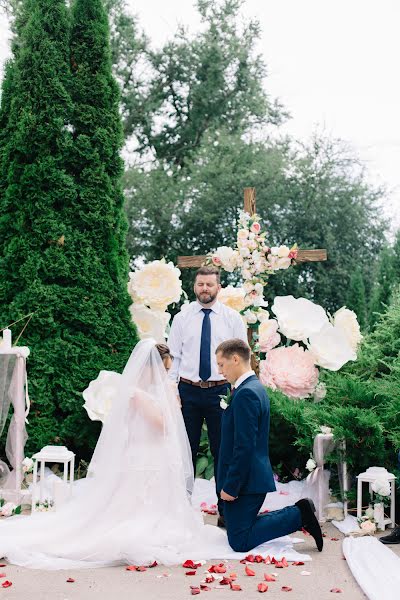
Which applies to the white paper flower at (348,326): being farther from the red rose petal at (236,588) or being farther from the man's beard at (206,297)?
the red rose petal at (236,588)

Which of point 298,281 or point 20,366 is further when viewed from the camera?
point 298,281

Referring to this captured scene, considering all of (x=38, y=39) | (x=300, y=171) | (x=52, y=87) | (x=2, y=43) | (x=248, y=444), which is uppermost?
(x=2, y=43)

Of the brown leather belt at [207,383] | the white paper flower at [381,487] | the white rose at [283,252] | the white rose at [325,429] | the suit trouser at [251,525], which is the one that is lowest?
the suit trouser at [251,525]

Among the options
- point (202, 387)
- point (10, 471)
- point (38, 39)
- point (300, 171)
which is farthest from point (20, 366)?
point (300, 171)

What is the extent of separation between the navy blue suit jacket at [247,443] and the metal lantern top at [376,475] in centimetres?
97

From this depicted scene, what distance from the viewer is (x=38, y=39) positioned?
7.51m

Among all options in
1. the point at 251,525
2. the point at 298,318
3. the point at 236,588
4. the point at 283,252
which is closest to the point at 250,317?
the point at 283,252

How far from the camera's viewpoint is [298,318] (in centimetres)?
780

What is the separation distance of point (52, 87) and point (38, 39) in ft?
1.67

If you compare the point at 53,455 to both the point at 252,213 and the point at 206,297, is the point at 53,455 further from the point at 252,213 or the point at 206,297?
the point at 252,213

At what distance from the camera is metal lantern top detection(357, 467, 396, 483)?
17.9 feet

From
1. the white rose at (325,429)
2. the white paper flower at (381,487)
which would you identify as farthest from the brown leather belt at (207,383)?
the white paper flower at (381,487)

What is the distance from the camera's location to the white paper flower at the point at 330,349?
7.35 m

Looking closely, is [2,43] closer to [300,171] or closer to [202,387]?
[300,171]
